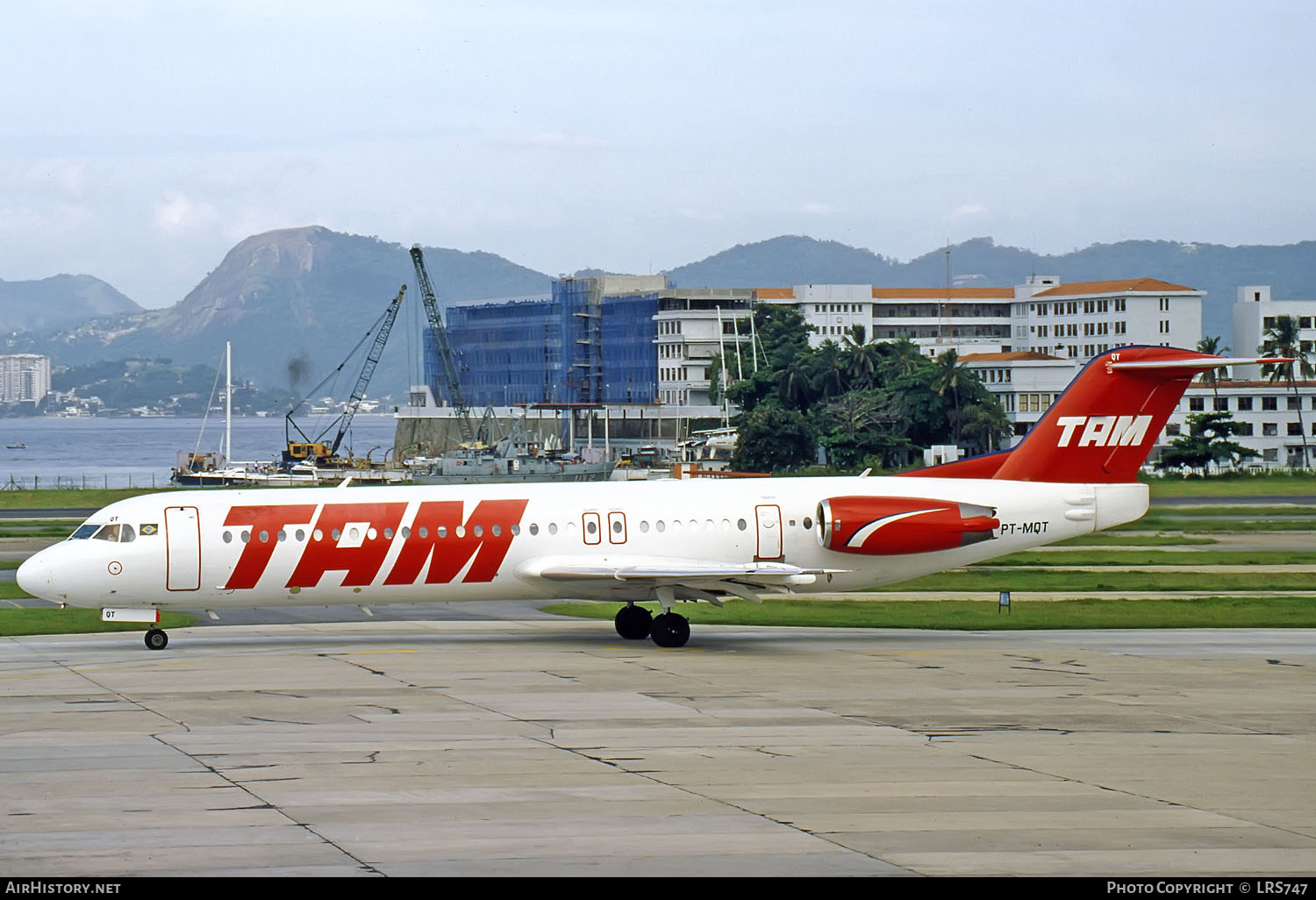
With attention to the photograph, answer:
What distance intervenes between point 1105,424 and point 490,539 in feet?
45.5

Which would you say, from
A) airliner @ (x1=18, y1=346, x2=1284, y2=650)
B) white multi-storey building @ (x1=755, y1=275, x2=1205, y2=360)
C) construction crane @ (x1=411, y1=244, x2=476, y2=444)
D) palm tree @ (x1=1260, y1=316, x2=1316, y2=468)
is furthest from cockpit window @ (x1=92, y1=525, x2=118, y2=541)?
white multi-storey building @ (x1=755, y1=275, x2=1205, y2=360)

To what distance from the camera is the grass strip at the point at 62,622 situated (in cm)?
3412

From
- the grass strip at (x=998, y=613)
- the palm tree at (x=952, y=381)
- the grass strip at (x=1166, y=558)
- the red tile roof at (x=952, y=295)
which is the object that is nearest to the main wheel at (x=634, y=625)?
the grass strip at (x=998, y=613)

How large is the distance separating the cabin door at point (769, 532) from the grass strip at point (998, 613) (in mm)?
3534

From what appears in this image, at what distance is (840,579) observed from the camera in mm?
33062

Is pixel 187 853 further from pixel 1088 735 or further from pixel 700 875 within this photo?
pixel 1088 735

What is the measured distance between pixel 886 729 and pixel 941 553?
12.0 meters

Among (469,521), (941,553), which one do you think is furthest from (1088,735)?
(469,521)

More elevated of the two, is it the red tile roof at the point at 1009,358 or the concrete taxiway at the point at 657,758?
the red tile roof at the point at 1009,358

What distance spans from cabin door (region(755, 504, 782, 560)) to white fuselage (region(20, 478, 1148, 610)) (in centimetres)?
3

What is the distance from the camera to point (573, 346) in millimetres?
184125

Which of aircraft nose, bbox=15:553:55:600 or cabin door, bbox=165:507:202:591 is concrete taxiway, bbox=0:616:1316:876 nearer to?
aircraft nose, bbox=15:553:55:600

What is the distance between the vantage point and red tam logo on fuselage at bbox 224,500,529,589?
30656mm

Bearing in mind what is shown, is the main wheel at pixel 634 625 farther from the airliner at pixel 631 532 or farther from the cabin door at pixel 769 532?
the cabin door at pixel 769 532
